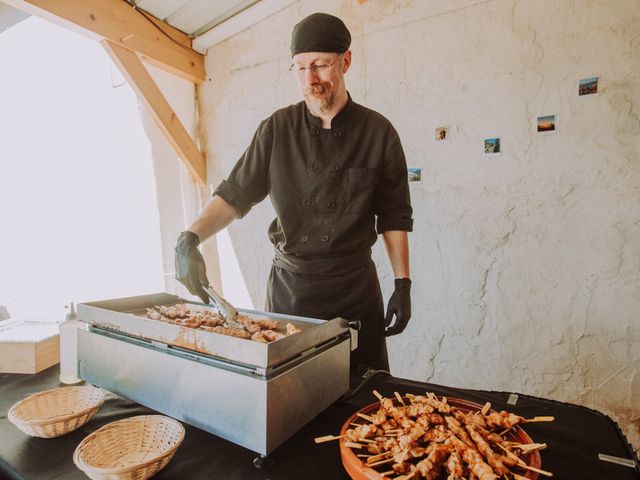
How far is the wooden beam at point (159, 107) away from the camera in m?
3.10

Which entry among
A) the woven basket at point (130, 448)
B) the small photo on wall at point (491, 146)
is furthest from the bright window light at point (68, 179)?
the small photo on wall at point (491, 146)

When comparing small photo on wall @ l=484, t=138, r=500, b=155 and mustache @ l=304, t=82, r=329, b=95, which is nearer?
mustache @ l=304, t=82, r=329, b=95

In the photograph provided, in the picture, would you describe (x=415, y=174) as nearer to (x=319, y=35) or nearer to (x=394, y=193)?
(x=394, y=193)

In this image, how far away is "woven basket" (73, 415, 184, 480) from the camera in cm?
79

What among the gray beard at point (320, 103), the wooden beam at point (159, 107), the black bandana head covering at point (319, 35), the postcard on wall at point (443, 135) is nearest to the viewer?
the black bandana head covering at point (319, 35)

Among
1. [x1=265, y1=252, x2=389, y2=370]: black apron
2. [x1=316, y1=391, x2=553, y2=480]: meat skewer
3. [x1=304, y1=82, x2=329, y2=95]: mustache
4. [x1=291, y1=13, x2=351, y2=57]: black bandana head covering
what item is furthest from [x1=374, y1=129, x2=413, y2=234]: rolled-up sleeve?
[x1=316, y1=391, x2=553, y2=480]: meat skewer

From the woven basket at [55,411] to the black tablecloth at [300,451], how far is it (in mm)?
34

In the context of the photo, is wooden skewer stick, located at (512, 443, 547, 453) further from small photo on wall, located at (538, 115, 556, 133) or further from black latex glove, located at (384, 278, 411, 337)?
small photo on wall, located at (538, 115, 556, 133)

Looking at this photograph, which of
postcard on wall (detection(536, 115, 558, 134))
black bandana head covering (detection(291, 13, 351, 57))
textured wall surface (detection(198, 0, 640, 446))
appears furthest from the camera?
postcard on wall (detection(536, 115, 558, 134))

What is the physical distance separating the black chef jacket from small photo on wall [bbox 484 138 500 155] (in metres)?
1.05

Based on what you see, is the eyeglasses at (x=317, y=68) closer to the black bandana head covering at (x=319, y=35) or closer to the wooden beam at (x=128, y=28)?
the black bandana head covering at (x=319, y=35)

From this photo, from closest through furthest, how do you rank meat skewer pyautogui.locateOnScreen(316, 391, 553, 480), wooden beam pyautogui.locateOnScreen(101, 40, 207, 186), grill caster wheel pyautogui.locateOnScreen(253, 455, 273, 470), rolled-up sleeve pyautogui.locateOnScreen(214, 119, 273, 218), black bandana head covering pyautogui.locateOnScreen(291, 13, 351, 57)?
meat skewer pyautogui.locateOnScreen(316, 391, 553, 480) → grill caster wheel pyautogui.locateOnScreen(253, 455, 273, 470) → black bandana head covering pyautogui.locateOnScreen(291, 13, 351, 57) → rolled-up sleeve pyautogui.locateOnScreen(214, 119, 273, 218) → wooden beam pyautogui.locateOnScreen(101, 40, 207, 186)

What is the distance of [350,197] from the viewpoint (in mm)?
1882

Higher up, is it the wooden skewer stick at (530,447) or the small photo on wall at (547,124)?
the small photo on wall at (547,124)
